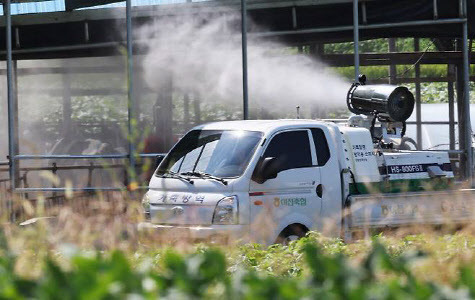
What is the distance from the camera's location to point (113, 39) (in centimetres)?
1667

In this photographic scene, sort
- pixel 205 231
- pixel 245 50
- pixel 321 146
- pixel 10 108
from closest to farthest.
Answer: pixel 205 231
pixel 321 146
pixel 10 108
pixel 245 50

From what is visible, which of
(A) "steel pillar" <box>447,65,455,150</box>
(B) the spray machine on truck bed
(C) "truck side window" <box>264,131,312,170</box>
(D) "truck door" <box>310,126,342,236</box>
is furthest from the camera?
(A) "steel pillar" <box>447,65,455,150</box>

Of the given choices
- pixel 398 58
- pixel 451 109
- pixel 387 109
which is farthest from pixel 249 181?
pixel 451 109

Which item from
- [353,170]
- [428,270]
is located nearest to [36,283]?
[428,270]

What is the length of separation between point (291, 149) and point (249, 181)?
862mm

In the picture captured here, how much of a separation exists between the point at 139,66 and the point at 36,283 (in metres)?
14.0

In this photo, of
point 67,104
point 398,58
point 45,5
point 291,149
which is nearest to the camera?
point 291,149

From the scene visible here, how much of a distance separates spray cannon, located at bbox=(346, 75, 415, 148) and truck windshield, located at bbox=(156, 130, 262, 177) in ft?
7.29

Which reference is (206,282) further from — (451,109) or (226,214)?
(451,109)

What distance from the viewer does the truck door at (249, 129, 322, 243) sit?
1056 centimetres

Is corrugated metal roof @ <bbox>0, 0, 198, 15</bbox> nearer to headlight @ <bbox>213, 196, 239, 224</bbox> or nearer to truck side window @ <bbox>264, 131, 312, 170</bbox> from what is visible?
truck side window @ <bbox>264, 131, 312, 170</bbox>

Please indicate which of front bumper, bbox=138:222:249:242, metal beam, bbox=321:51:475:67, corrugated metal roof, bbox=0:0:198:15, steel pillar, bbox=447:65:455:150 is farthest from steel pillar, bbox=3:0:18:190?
steel pillar, bbox=447:65:455:150

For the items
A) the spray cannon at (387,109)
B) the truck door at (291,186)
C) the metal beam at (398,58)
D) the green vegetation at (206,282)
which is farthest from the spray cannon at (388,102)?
the green vegetation at (206,282)

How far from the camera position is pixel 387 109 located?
1264cm
